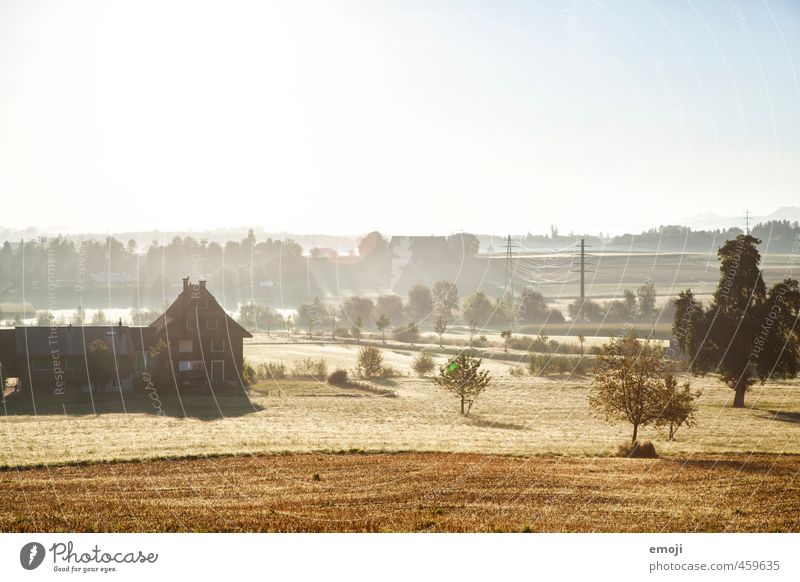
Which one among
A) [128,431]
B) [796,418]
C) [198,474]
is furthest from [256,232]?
[796,418]

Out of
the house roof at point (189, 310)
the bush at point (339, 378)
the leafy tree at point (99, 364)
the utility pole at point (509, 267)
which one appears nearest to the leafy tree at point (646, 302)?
the utility pole at point (509, 267)

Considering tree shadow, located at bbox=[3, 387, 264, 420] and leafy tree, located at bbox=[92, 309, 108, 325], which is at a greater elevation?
leafy tree, located at bbox=[92, 309, 108, 325]

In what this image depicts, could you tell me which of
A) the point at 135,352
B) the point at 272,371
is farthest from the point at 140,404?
the point at 272,371

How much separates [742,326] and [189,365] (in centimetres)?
1955

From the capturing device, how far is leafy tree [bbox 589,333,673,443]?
59.5ft

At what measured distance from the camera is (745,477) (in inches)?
511

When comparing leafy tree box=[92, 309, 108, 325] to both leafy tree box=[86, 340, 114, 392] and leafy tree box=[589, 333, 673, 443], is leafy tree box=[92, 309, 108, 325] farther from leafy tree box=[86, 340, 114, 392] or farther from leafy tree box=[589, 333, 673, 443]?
leafy tree box=[589, 333, 673, 443]

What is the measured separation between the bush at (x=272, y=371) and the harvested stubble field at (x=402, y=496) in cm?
1124

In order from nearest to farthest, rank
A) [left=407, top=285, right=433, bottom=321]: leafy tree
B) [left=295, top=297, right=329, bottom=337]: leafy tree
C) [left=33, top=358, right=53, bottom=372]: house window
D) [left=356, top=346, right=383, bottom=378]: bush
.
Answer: [left=407, top=285, right=433, bottom=321]: leafy tree, [left=33, top=358, right=53, bottom=372]: house window, [left=356, top=346, right=383, bottom=378]: bush, [left=295, top=297, right=329, bottom=337]: leafy tree

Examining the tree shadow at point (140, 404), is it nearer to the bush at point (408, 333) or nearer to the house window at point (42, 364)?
the house window at point (42, 364)

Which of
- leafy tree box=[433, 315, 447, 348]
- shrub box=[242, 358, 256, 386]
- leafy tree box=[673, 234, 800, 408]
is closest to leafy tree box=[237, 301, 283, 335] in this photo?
shrub box=[242, 358, 256, 386]

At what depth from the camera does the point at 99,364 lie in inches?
959

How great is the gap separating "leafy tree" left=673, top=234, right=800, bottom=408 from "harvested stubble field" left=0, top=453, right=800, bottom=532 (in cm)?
980

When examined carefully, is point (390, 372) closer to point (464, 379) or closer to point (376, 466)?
point (464, 379)
